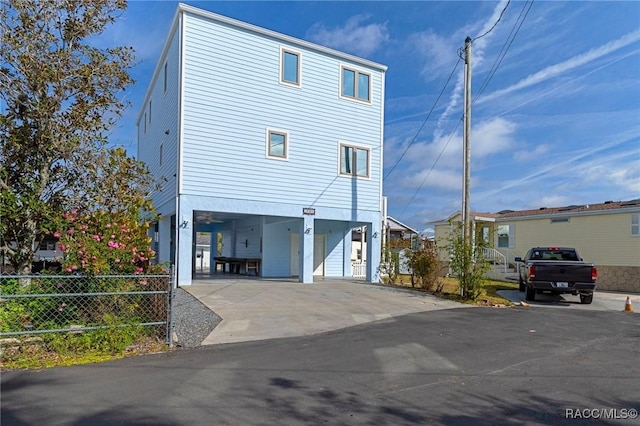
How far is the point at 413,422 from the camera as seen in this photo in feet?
13.5

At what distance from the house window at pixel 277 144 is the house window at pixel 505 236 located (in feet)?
55.5

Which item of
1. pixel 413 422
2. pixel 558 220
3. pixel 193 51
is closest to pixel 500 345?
pixel 413 422

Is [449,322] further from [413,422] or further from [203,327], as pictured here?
[413,422]

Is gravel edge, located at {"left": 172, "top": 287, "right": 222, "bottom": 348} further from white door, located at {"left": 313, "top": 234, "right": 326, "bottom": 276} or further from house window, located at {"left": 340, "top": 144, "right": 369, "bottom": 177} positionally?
white door, located at {"left": 313, "top": 234, "right": 326, "bottom": 276}

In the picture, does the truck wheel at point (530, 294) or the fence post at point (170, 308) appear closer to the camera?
the fence post at point (170, 308)

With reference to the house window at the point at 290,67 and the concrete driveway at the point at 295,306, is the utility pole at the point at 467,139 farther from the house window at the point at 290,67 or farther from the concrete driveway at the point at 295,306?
the house window at the point at 290,67

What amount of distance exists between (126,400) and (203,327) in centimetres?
409

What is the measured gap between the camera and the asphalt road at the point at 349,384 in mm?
4277

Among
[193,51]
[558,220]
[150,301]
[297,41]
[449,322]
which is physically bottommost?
[449,322]

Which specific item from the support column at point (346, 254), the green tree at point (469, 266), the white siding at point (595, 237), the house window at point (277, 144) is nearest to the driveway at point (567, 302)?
the green tree at point (469, 266)

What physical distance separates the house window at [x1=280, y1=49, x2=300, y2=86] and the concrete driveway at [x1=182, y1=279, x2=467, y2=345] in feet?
26.4

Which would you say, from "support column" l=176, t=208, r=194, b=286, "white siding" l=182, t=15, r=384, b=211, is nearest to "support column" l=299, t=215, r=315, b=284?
"white siding" l=182, t=15, r=384, b=211

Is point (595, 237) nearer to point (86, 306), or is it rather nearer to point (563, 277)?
point (563, 277)

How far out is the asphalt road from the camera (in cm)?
428
